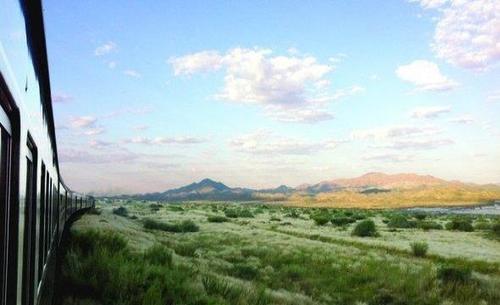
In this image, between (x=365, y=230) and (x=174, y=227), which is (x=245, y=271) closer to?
(x=174, y=227)

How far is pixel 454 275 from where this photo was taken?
1578cm

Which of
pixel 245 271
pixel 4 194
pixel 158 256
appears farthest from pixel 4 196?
pixel 245 271

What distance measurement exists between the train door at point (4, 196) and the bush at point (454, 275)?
575 inches

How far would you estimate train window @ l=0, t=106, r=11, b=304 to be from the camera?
9.04 feet

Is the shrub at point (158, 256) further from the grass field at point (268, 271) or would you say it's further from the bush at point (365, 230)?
the bush at point (365, 230)

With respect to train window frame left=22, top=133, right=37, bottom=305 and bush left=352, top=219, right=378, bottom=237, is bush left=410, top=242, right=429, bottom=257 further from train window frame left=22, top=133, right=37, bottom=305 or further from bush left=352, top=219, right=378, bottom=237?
train window frame left=22, top=133, right=37, bottom=305

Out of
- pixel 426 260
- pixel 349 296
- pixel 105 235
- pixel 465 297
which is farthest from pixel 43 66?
pixel 426 260

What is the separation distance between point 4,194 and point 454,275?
49.6 ft

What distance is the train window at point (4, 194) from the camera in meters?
2.75

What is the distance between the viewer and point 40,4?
147 inches

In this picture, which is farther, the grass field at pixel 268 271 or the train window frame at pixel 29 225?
the grass field at pixel 268 271

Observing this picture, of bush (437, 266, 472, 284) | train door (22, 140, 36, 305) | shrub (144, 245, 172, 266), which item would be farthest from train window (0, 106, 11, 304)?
bush (437, 266, 472, 284)

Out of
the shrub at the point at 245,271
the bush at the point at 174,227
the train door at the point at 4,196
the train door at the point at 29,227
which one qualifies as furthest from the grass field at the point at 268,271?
the train door at the point at 4,196

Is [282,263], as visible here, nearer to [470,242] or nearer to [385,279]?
[385,279]
